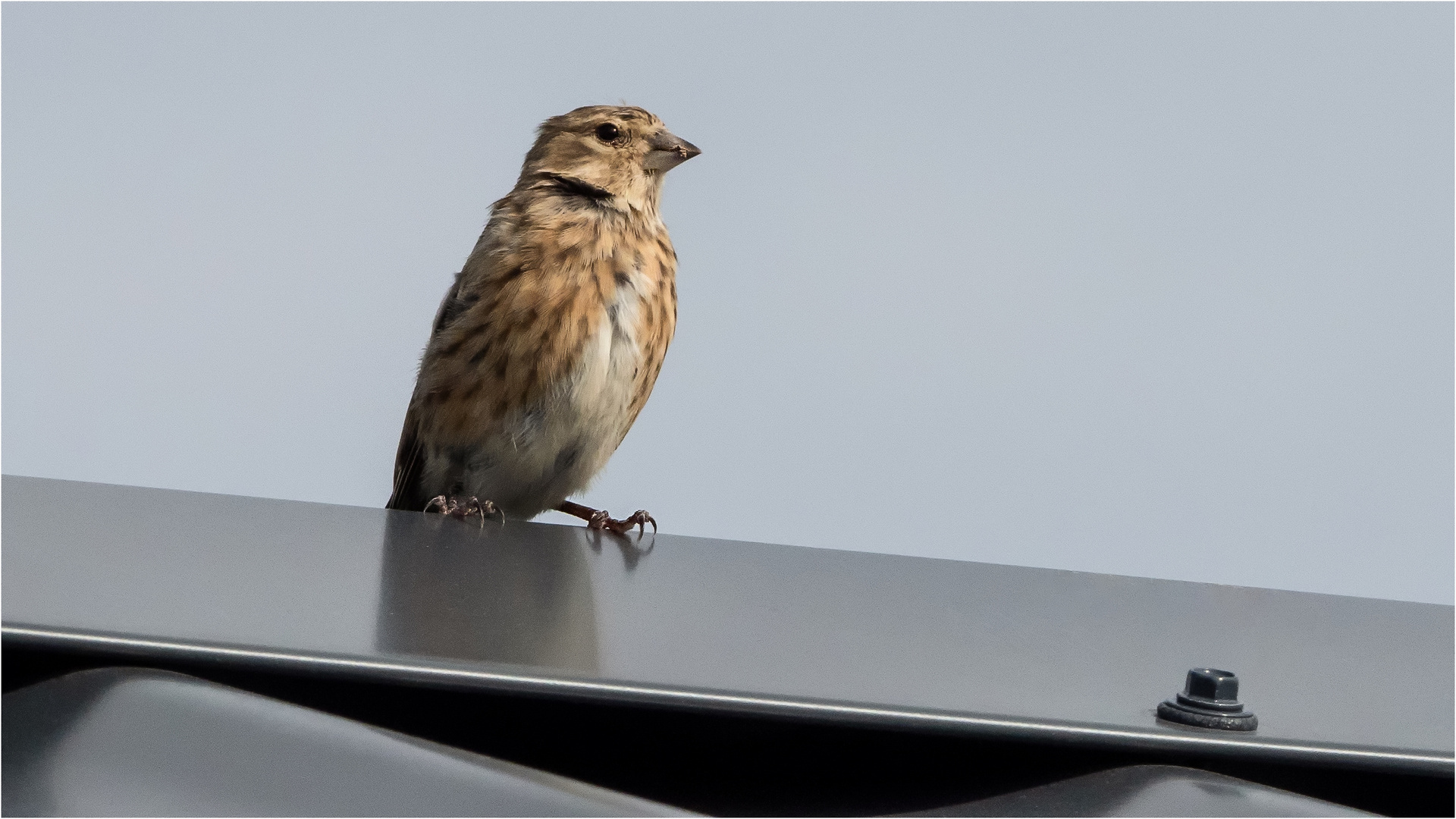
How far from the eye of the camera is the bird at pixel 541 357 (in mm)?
3486

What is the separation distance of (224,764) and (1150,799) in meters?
0.72

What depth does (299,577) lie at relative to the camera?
1.58m

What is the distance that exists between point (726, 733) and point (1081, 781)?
12.3 inches

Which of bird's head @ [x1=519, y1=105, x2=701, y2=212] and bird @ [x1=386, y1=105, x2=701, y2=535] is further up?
A: bird's head @ [x1=519, y1=105, x2=701, y2=212]

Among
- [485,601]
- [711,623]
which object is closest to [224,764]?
[485,601]

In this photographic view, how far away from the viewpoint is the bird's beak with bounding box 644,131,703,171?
13.6 feet

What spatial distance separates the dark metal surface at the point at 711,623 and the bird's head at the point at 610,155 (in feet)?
5.81

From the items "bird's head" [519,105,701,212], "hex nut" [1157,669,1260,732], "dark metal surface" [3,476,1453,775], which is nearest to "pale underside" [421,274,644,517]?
"bird's head" [519,105,701,212]

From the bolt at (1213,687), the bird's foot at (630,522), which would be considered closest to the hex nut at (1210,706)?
the bolt at (1213,687)

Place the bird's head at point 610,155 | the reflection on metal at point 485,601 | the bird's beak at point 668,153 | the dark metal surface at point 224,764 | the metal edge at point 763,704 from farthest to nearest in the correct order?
the bird's beak at point 668,153
the bird's head at point 610,155
the reflection on metal at point 485,601
the metal edge at point 763,704
the dark metal surface at point 224,764

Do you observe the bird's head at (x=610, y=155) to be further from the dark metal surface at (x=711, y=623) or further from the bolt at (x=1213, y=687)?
the bolt at (x=1213, y=687)

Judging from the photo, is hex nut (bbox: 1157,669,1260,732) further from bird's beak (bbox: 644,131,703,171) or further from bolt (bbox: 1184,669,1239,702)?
bird's beak (bbox: 644,131,703,171)

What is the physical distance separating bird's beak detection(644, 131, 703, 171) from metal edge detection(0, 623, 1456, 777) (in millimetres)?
3094

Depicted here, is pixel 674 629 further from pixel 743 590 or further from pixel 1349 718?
pixel 1349 718
